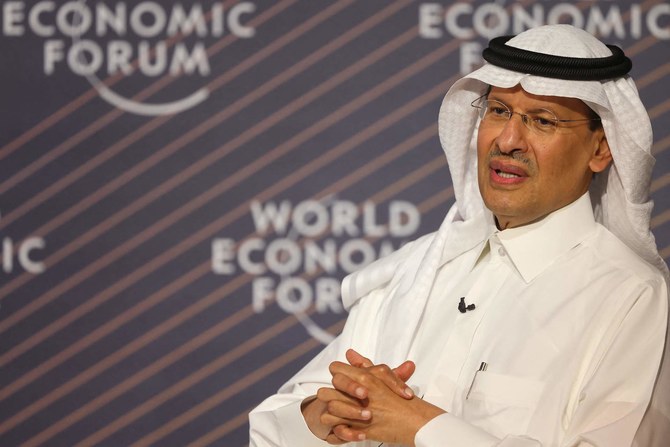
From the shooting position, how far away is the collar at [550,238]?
2.30 m

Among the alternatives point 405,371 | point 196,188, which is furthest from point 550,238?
point 196,188

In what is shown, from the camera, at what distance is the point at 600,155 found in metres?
2.33

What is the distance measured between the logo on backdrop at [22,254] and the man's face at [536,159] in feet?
5.53

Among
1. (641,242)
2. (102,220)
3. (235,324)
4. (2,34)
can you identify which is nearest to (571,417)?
(641,242)

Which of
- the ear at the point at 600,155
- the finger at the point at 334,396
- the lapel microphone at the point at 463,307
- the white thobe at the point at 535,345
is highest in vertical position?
the ear at the point at 600,155

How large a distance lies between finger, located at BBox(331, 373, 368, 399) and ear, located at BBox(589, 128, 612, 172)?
659 millimetres

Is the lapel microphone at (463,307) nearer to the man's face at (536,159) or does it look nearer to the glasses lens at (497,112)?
the man's face at (536,159)

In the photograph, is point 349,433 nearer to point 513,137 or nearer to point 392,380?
point 392,380

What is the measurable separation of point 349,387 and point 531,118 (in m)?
0.65

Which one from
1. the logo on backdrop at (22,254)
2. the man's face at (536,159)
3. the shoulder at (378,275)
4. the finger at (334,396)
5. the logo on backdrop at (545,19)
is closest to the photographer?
the finger at (334,396)

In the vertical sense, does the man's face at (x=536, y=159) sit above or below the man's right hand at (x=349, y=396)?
above

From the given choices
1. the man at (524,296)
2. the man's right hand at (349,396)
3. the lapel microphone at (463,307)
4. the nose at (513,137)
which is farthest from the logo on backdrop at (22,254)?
the nose at (513,137)

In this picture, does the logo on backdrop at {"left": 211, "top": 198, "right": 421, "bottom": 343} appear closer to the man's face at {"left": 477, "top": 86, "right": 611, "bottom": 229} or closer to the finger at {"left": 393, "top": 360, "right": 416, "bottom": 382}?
the man's face at {"left": 477, "top": 86, "right": 611, "bottom": 229}

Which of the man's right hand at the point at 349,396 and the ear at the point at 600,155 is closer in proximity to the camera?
the man's right hand at the point at 349,396
